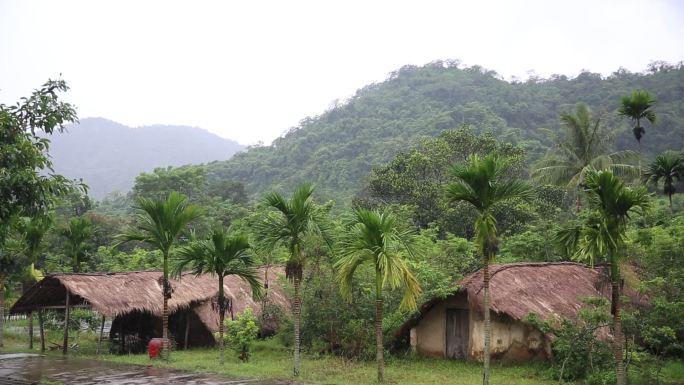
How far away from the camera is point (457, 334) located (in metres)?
18.0

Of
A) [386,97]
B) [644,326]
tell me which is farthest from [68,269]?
[386,97]

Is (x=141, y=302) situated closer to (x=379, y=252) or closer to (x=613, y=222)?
(x=379, y=252)

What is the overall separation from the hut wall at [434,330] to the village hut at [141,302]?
18.1 feet

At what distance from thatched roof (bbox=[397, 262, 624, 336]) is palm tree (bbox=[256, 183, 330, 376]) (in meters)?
4.26

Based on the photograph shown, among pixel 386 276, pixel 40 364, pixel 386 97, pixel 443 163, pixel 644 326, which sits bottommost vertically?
pixel 40 364

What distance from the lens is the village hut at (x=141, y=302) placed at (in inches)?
782

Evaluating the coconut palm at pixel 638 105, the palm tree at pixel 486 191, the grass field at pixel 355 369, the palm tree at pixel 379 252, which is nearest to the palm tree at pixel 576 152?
the coconut palm at pixel 638 105

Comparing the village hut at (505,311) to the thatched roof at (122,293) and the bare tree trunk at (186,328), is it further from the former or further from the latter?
the bare tree trunk at (186,328)

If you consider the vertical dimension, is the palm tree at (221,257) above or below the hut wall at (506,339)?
above

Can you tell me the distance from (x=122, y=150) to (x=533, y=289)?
147 metres

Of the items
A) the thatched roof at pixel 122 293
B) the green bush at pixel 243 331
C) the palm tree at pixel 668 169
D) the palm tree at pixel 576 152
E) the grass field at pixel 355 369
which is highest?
the palm tree at pixel 576 152

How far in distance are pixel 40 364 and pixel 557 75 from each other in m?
69.5

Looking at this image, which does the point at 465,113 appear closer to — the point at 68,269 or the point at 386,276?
the point at 68,269

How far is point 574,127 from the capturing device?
3052cm
